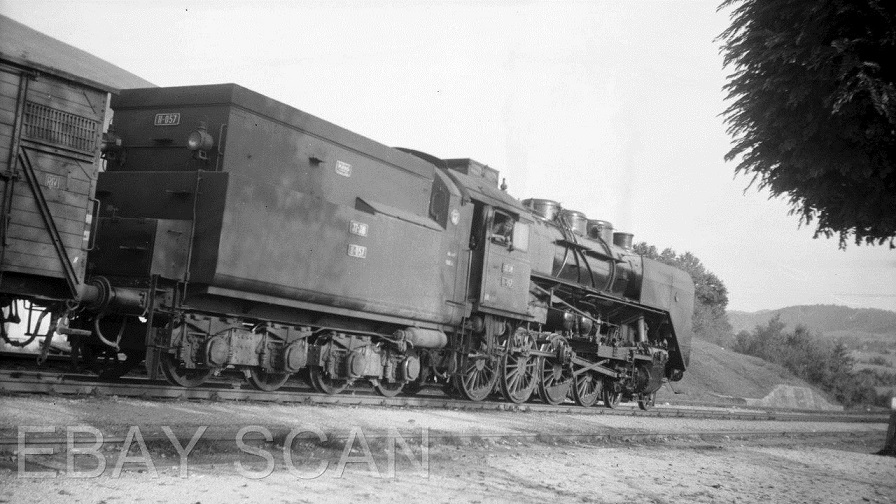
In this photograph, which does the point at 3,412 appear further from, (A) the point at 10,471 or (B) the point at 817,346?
(B) the point at 817,346

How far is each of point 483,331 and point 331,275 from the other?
430 centimetres

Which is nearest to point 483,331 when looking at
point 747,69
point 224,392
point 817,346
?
point 224,392

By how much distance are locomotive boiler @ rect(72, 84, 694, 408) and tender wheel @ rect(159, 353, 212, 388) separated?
0.08ft

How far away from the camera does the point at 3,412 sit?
689 centimetres

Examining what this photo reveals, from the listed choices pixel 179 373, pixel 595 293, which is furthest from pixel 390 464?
pixel 595 293

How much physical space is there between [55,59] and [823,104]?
4789 cm

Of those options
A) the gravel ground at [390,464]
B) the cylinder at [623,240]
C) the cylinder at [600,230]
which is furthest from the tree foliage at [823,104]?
the cylinder at [623,240]

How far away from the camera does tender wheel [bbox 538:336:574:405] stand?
15852 mm

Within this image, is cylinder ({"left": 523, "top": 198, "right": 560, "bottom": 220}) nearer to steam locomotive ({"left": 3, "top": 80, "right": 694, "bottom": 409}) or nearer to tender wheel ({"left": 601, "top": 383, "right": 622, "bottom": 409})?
steam locomotive ({"left": 3, "top": 80, "right": 694, "bottom": 409})

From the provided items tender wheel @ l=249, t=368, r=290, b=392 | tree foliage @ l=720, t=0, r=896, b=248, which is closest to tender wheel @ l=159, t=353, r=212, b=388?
tender wheel @ l=249, t=368, r=290, b=392

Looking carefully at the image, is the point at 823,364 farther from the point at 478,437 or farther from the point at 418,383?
the point at 478,437

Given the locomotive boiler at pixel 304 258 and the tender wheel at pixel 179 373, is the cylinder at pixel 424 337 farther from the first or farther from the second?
the tender wheel at pixel 179 373

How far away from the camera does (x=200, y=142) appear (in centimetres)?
940

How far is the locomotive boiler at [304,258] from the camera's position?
9234 mm
